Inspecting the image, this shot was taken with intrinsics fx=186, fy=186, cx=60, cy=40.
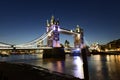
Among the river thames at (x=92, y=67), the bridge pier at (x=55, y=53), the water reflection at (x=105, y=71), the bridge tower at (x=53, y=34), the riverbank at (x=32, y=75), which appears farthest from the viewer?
the bridge tower at (x=53, y=34)

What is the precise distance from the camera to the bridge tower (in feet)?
249

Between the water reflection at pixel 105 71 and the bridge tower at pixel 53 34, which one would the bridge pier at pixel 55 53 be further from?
the water reflection at pixel 105 71

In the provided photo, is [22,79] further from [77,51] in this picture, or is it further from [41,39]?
[77,51]

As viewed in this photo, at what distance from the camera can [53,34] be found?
260 feet

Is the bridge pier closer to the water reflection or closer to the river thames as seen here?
the river thames

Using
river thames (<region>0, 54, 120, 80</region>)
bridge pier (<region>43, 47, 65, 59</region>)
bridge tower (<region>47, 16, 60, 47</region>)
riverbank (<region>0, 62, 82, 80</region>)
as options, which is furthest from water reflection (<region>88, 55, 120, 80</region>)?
bridge tower (<region>47, 16, 60, 47</region>)

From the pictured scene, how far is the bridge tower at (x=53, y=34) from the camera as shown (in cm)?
7597

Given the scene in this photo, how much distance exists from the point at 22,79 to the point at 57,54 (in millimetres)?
51361

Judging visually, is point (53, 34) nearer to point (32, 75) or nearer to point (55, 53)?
point (55, 53)

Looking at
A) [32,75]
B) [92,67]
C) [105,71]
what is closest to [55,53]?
[92,67]

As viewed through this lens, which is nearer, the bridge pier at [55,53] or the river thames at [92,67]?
the river thames at [92,67]

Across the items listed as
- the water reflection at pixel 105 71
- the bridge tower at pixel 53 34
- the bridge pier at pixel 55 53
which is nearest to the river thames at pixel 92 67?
the water reflection at pixel 105 71

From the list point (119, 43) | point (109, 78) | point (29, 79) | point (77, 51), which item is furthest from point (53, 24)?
point (29, 79)

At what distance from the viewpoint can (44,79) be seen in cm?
1157
